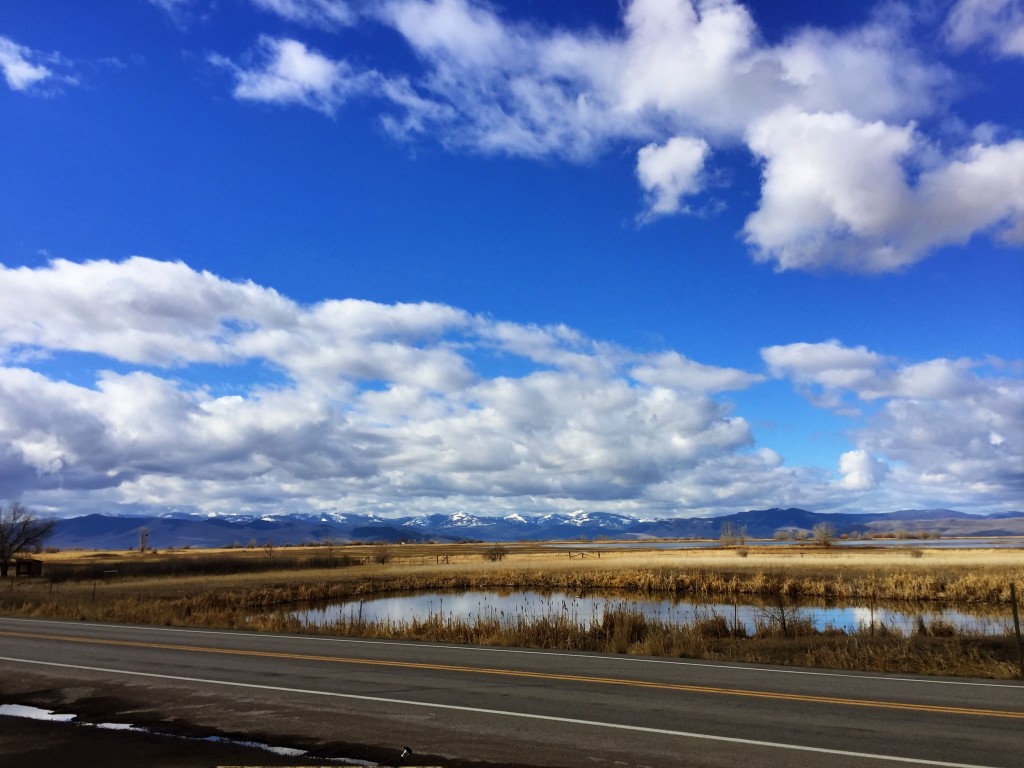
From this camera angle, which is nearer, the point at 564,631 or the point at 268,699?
the point at 268,699

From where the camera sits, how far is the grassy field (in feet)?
61.1

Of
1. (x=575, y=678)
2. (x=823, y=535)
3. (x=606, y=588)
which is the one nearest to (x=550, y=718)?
(x=575, y=678)

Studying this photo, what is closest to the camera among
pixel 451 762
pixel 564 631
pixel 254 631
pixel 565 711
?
pixel 451 762

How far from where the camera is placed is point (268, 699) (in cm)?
1155

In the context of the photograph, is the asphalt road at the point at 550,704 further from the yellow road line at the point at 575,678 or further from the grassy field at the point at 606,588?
the grassy field at the point at 606,588

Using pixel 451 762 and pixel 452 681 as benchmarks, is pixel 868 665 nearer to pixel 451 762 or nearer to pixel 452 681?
pixel 452 681

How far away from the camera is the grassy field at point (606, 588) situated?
61.1 ft

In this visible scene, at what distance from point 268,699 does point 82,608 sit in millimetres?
25372

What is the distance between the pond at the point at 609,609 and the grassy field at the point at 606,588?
1.69 meters

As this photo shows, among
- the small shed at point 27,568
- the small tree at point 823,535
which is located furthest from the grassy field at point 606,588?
the small tree at point 823,535

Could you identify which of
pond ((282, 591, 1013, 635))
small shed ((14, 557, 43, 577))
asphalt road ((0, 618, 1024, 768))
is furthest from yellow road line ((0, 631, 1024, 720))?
small shed ((14, 557, 43, 577))

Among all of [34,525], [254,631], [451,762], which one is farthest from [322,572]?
[451,762]

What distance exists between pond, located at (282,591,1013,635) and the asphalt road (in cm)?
1182

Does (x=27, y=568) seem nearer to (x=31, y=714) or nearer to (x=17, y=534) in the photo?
(x=17, y=534)
